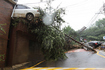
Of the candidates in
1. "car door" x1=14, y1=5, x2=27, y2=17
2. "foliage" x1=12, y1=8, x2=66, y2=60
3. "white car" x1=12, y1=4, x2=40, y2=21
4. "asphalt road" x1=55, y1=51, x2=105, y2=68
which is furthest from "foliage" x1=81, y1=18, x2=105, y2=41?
"car door" x1=14, y1=5, x2=27, y2=17

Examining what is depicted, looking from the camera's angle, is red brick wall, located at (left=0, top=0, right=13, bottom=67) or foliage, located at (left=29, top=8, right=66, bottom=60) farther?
foliage, located at (left=29, top=8, right=66, bottom=60)

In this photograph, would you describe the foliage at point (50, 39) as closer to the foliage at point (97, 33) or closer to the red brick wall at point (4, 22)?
the red brick wall at point (4, 22)

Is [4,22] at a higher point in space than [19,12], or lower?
lower

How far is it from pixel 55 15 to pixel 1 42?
16.5ft

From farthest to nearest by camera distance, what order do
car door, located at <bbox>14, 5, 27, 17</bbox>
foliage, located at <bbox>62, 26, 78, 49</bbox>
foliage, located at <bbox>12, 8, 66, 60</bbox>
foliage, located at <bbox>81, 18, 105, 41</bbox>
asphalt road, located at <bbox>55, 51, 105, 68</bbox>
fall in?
foliage, located at <bbox>81, 18, 105, 41</bbox>, foliage, located at <bbox>62, 26, 78, 49</bbox>, car door, located at <bbox>14, 5, 27, 17</bbox>, foliage, located at <bbox>12, 8, 66, 60</bbox>, asphalt road, located at <bbox>55, 51, 105, 68</bbox>

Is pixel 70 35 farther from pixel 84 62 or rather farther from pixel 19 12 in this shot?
pixel 19 12

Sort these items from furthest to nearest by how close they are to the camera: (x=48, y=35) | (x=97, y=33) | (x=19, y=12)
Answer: (x=97, y=33) → (x=19, y=12) → (x=48, y=35)

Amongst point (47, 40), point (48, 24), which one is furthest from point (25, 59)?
point (48, 24)

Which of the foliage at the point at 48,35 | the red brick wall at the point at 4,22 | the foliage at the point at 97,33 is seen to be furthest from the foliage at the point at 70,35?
the foliage at the point at 97,33

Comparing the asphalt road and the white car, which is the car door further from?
the asphalt road

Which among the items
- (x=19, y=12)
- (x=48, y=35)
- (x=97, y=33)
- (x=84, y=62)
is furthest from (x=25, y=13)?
(x=97, y=33)

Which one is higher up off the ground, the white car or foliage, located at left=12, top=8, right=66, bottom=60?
the white car

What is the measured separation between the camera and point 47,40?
25.7ft

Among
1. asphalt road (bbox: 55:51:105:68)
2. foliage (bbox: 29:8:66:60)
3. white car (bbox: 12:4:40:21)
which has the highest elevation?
white car (bbox: 12:4:40:21)
